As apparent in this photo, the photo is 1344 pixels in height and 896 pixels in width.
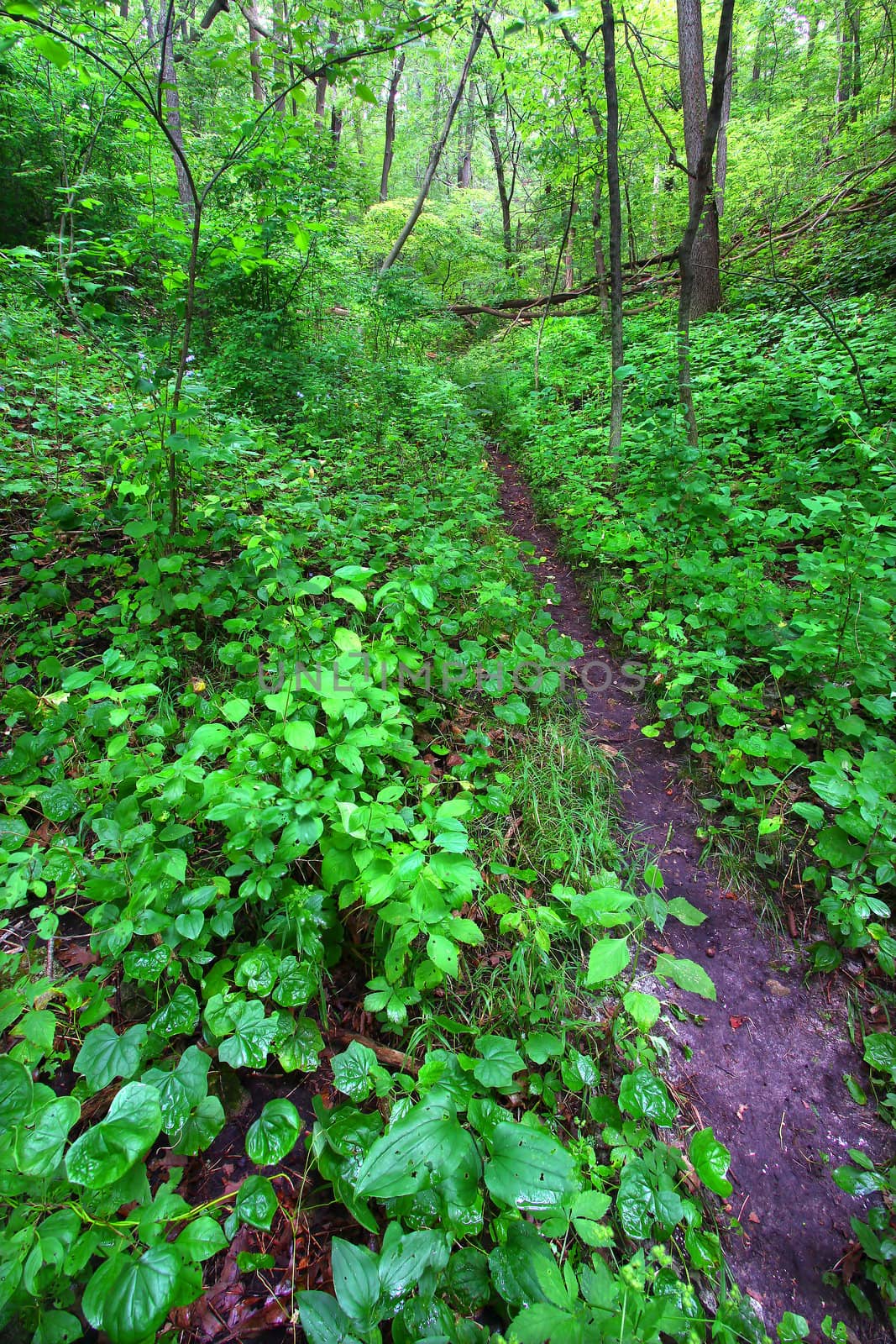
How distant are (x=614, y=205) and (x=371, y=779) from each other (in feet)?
19.2

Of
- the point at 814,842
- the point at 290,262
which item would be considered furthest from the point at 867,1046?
the point at 290,262

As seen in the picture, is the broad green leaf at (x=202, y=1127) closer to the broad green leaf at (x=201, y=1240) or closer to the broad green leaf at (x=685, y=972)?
the broad green leaf at (x=201, y=1240)

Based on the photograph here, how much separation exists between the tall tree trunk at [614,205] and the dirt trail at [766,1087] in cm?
411

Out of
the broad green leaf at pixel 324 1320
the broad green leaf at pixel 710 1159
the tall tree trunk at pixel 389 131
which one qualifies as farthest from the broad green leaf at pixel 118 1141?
the tall tree trunk at pixel 389 131

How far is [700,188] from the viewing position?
4.45 m

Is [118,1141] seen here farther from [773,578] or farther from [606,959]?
[773,578]

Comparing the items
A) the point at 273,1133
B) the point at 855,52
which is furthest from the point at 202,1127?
the point at 855,52

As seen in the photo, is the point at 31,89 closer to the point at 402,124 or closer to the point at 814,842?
the point at 814,842

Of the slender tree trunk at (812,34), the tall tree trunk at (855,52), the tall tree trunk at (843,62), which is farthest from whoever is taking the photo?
the slender tree trunk at (812,34)

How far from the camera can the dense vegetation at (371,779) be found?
1.28 meters

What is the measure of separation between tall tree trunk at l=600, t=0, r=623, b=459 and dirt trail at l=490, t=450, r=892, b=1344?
4.11 meters

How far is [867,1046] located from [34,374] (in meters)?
7.18

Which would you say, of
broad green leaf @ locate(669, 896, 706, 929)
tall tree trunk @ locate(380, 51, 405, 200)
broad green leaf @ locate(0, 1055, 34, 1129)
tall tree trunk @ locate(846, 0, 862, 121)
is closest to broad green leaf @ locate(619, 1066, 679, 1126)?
broad green leaf @ locate(669, 896, 706, 929)

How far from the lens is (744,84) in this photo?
50.2ft
